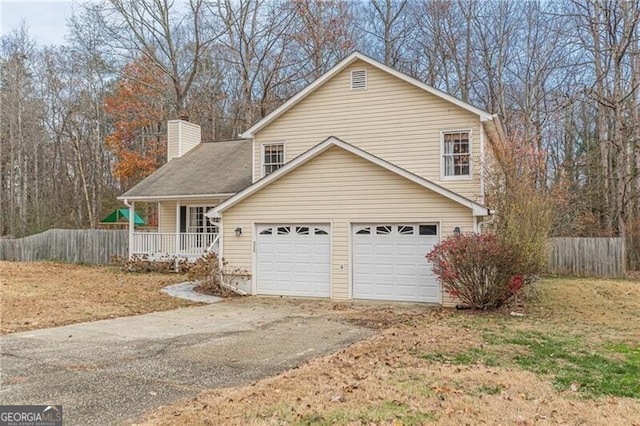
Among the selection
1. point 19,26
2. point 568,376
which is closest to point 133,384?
point 568,376

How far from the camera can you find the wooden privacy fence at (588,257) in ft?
63.1

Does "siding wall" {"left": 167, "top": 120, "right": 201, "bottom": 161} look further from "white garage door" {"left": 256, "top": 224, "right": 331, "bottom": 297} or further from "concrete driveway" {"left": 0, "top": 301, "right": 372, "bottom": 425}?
"concrete driveway" {"left": 0, "top": 301, "right": 372, "bottom": 425}

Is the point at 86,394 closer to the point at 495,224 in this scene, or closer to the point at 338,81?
the point at 495,224

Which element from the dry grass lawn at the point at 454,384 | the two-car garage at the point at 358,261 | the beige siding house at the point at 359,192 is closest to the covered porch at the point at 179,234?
the beige siding house at the point at 359,192

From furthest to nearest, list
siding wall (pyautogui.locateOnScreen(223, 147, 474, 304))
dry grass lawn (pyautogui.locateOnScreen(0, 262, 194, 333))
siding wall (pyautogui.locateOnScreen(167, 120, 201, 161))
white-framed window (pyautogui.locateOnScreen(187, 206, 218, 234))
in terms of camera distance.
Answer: siding wall (pyautogui.locateOnScreen(167, 120, 201, 161)) < white-framed window (pyautogui.locateOnScreen(187, 206, 218, 234)) < siding wall (pyautogui.locateOnScreen(223, 147, 474, 304)) < dry grass lawn (pyautogui.locateOnScreen(0, 262, 194, 333))

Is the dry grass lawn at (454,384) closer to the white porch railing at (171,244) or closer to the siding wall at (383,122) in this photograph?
the siding wall at (383,122)

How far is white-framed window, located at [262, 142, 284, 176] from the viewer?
17.3 metres

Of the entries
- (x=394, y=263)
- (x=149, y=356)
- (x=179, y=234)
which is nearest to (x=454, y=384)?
(x=149, y=356)

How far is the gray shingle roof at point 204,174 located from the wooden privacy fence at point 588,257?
12516mm

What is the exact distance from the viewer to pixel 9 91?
31484 millimetres

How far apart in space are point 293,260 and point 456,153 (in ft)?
19.5

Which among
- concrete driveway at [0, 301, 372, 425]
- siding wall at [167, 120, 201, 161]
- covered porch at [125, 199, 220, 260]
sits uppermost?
siding wall at [167, 120, 201, 161]

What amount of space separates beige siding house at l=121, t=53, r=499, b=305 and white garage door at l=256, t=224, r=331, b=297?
0.03 metres

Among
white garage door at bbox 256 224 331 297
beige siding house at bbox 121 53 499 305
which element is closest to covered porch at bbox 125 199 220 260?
beige siding house at bbox 121 53 499 305
